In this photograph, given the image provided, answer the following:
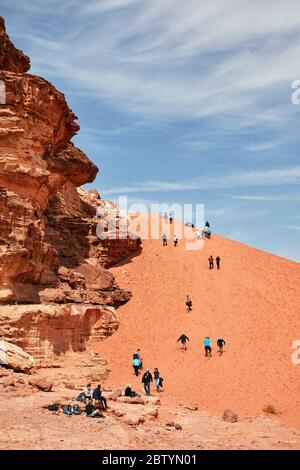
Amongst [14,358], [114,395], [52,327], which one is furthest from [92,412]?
[52,327]

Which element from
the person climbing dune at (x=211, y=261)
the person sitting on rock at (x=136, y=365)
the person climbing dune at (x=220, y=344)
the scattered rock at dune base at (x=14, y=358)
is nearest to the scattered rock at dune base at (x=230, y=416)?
the person sitting on rock at (x=136, y=365)

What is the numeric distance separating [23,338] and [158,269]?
14.6 m

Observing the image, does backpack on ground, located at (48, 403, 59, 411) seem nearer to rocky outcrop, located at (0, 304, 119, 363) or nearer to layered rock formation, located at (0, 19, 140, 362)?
rocky outcrop, located at (0, 304, 119, 363)

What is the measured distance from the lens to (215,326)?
27266 millimetres

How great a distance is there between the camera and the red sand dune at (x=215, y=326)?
2169 cm

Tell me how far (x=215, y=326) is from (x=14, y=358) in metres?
11.8

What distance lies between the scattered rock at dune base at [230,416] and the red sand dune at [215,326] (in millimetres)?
1356

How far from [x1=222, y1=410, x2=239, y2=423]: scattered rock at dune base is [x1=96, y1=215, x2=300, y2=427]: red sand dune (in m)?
1.36

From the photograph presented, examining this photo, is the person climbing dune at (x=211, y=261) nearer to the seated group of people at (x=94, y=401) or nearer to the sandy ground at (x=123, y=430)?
the sandy ground at (x=123, y=430)

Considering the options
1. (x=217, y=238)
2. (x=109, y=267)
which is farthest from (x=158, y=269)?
(x=217, y=238)

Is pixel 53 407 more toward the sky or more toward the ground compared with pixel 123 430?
more toward the sky

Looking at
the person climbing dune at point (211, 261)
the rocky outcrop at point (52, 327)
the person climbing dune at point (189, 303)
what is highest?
the person climbing dune at point (211, 261)

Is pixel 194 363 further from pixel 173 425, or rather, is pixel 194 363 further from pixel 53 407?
pixel 53 407
